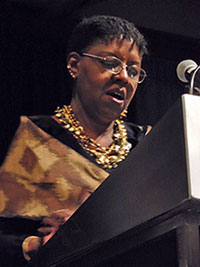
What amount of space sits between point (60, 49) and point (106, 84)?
1.15 m

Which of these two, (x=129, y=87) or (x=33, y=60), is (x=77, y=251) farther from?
(x=33, y=60)

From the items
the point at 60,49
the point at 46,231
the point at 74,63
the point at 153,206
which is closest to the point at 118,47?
the point at 74,63

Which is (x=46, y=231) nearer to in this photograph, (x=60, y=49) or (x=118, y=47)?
(x=118, y=47)

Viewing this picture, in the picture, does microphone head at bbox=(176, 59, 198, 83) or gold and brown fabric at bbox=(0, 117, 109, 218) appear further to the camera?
gold and brown fabric at bbox=(0, 117, 109, 218)

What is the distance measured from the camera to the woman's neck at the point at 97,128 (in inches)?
49.7

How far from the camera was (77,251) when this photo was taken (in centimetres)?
71

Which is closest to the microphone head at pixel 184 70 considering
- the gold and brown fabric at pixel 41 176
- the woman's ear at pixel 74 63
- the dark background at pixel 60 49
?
the gold and brown fabric at pixel 41 176

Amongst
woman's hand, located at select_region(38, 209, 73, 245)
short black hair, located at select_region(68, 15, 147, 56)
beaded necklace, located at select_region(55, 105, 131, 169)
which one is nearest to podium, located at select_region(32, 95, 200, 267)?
woman's hand, located at select_region(38, 209, 73, 245)

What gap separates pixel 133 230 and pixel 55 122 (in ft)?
2.28

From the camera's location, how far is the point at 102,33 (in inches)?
50.3

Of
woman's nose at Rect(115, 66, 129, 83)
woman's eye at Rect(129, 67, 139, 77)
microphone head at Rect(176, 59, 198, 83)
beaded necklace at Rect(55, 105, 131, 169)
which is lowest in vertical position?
microphone head at Rect(176, 59, 198, 83)

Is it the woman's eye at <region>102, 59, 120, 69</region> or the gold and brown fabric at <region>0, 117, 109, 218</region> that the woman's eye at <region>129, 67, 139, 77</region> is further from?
the gold and brown fabric at <region>0, 117, 109, 218</region>

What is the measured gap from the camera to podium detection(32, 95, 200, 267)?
0.56 m

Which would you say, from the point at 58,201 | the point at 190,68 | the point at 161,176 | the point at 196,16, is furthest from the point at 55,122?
the point at 196,16
